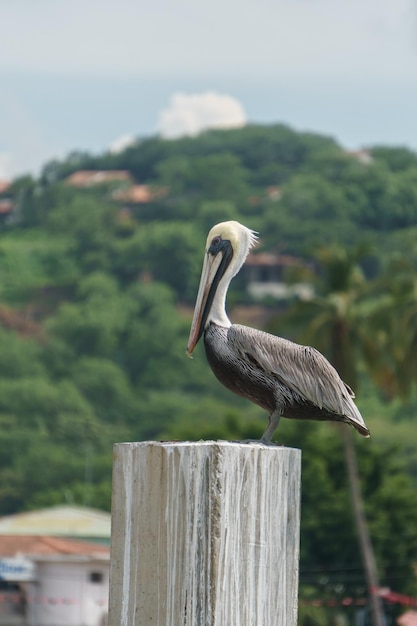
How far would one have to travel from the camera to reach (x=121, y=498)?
5113mm

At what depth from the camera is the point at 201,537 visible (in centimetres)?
495

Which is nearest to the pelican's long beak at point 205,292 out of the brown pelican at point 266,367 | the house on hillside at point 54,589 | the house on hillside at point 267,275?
the brown pelican at point 266,367

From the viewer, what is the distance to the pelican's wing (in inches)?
253

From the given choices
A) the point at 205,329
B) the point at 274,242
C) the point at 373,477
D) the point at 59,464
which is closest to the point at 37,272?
the point at 274,242

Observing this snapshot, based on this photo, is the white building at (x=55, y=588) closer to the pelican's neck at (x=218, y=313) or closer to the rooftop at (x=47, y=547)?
the rooftop at (x=47, y=547)

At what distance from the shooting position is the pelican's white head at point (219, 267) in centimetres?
659

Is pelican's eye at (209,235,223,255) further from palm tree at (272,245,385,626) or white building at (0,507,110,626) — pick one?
white building at (0,507,110,626)

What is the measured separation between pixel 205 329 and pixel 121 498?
5.03 ft

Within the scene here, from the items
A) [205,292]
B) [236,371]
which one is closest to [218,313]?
[205,292]

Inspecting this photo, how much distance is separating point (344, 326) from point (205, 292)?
49.2 metres

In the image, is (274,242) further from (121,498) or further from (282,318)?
(121,498)

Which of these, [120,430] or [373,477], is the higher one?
[120,430]

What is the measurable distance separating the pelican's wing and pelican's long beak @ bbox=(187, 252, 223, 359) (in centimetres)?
11

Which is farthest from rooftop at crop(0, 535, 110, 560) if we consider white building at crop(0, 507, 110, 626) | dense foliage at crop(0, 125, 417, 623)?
dense foliage at crop(0, 125, 417, 623)
